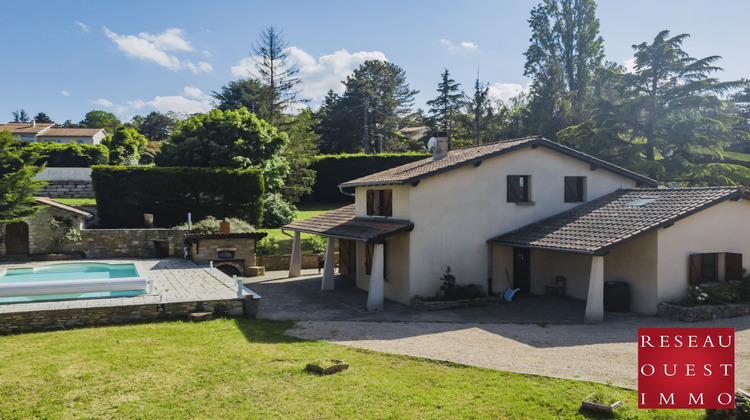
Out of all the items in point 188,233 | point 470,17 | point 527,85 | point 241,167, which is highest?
point 527,85

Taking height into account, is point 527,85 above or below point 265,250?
above

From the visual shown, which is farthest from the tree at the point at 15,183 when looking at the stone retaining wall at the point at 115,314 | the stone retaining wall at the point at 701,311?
the stone retaining wall at the point at 701,311

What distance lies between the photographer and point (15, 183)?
21.3 m

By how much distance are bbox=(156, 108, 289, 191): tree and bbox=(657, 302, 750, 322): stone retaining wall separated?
23.0 metres

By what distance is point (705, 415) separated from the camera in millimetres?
6895

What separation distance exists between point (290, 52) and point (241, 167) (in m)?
14.8

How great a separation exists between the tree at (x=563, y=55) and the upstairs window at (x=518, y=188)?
27.5 meters

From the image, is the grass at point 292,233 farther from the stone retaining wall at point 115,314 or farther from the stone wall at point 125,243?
the stone retaining wall at point 115,314

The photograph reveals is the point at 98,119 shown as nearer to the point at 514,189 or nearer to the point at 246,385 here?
the point at 514,189

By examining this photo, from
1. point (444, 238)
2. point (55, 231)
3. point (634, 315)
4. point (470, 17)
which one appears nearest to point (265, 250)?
point (55, 231)

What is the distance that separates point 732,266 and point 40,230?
27.7m

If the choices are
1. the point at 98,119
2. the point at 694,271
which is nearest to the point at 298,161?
the point at 694,271

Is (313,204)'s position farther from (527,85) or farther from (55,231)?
(527,85)

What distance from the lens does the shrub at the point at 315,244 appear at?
86.4 ft
